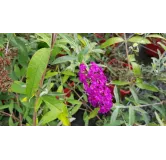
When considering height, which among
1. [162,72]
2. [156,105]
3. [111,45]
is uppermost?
[111,45]

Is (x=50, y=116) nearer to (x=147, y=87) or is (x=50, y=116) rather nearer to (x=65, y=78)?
(x=65, y=78)

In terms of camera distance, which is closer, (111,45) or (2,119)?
(2,119)

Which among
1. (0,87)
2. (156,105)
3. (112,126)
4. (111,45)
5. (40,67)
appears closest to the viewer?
(40,67)

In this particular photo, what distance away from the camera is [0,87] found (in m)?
1.28

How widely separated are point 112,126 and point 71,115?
0.19 meters

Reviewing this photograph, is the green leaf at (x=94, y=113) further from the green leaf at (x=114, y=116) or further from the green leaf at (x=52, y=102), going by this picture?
the green leaf at (x=52, y=102)

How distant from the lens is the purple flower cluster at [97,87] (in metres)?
1.35

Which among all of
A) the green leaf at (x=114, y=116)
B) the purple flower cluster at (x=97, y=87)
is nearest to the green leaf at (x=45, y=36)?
the purple flower cluster at (x=97, y=87)

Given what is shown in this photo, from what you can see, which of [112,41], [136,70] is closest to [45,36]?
[112,41]

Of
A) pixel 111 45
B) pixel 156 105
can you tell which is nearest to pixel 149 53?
pixel 111 45

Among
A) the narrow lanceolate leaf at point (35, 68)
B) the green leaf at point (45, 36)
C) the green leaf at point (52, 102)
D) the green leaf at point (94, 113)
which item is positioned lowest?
the green leaf at point (94, 113)

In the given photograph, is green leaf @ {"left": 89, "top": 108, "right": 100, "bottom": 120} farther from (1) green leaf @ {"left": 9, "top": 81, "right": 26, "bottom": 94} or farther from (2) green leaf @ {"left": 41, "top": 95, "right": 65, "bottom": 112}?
(1) green leaf @ {"left": 9, "top": 81, "right": 26, "bottom": 94}

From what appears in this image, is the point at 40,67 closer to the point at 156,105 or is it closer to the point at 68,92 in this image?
the point at 68,92

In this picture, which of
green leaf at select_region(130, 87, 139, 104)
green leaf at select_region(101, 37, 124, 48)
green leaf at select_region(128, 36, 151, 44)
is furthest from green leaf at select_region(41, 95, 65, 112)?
green leaf at select_region(128, 36, 151, 44)
